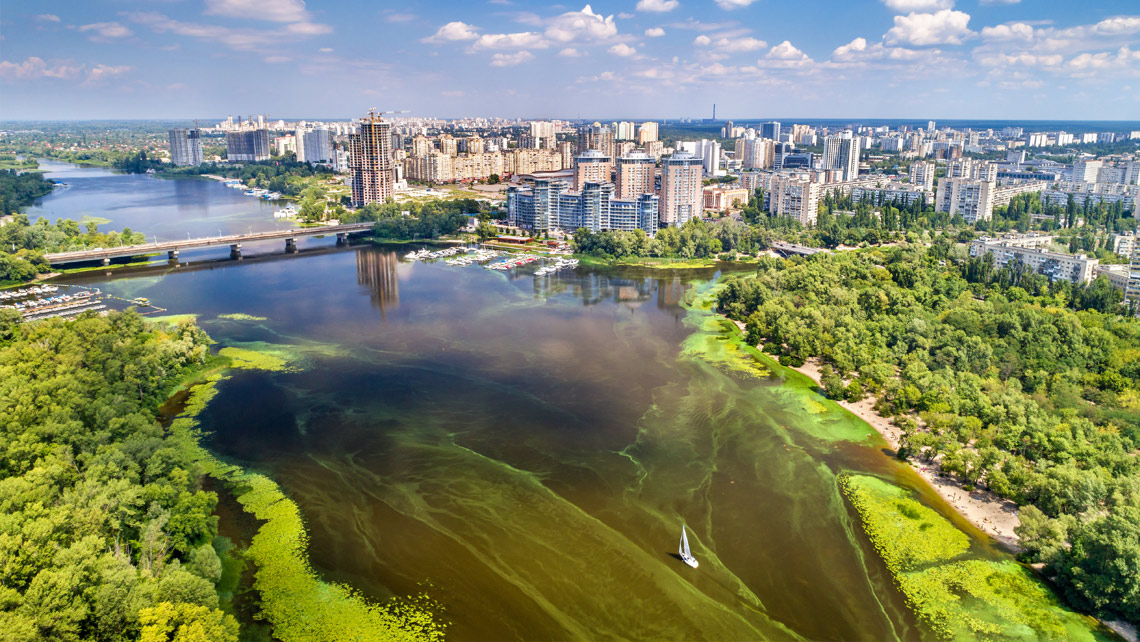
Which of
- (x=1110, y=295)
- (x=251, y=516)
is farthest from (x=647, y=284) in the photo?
(x=251, y=516)

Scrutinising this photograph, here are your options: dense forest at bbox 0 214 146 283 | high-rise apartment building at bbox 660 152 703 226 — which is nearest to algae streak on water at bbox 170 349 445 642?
dense forest at bbox 0 214 146 283

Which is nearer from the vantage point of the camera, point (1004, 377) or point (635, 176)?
point (1004, 377)

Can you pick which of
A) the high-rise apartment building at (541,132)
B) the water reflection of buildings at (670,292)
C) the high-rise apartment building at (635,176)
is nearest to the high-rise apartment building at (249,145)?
the high-rise apartment building at (541,132)

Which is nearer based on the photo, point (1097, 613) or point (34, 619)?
point (34, 619)

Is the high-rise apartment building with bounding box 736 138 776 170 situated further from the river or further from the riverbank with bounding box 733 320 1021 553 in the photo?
the riverbank with bounding box 733 320 1021 553

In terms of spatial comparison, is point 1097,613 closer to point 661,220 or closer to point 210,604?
point 210,604

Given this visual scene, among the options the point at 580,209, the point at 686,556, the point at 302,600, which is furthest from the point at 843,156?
the point at 302,600

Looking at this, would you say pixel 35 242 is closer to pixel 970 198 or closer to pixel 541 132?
pixel 970 198
